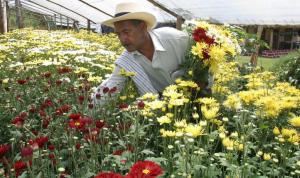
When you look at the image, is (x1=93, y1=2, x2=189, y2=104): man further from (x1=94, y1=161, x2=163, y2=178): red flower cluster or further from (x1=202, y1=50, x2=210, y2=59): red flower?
(x1=94, y1=161, x2=163, y2=178): red flower cluster

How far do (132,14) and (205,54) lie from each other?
66cm

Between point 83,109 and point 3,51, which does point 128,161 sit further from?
point 3,51

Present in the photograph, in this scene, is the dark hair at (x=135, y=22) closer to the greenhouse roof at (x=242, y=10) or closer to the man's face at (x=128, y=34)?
the man's face at (x=128, y=34)

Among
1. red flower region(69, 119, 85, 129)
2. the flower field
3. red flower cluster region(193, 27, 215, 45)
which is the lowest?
the flower field

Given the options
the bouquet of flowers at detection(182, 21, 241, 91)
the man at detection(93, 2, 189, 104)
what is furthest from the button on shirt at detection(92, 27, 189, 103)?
the bouquet of flowers at detection(182, 21, 241, 91)

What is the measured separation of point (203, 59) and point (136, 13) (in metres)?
0.63

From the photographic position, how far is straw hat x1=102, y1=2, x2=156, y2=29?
2.90 meters

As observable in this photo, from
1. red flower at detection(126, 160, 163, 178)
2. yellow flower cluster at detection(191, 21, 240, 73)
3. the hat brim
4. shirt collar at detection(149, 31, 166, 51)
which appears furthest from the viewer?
shirt collar at detection(149, 31, 166, 51)

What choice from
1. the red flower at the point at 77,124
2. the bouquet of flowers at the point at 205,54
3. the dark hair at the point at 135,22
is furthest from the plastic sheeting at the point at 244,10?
the red flower at the point at 77,124

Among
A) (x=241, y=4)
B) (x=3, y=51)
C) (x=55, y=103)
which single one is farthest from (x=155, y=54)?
(x=241, y=4)

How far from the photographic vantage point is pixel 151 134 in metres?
2.11

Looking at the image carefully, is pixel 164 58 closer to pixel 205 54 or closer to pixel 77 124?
pixel 205 54

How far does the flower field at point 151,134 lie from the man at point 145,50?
15 cm

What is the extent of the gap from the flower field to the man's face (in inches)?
11.5
